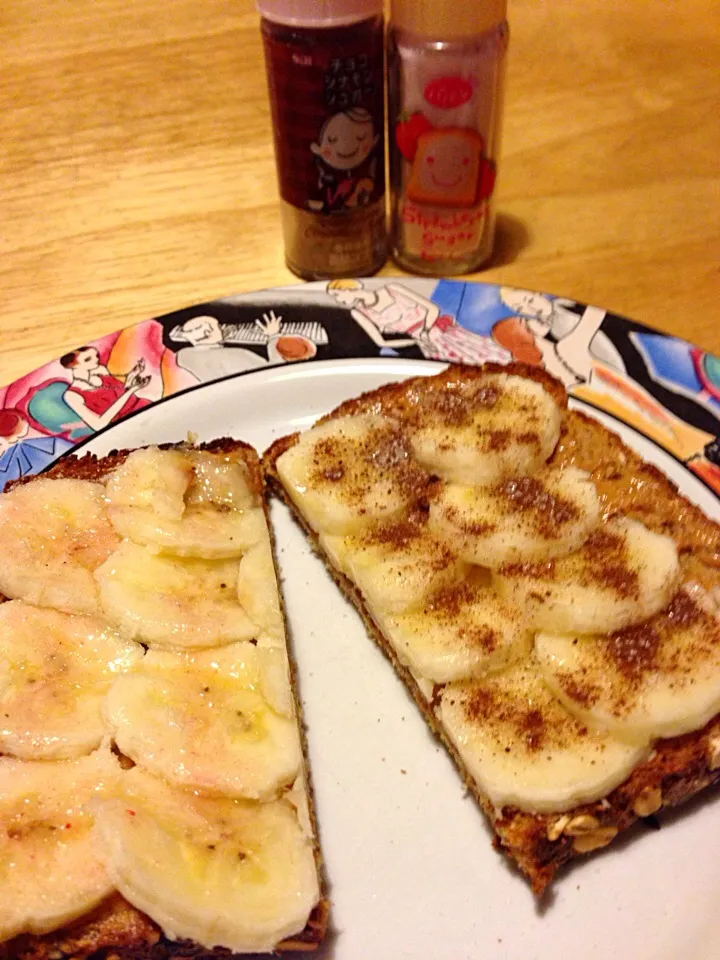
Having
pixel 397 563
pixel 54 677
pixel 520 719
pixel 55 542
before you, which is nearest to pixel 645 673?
pixel 520 719

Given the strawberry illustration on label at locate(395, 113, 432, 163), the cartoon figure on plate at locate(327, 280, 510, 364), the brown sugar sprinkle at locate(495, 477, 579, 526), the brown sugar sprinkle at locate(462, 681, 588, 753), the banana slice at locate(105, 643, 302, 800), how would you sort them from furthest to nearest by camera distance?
1. the cartoon figure on plate at locate(327, 280, 510, 364)
2. the strawberry illustration on label at locate(395, 113, 432, 163)
3. the brown sugar sprinkle at locate(495, 477, 579, 526)
4. the brown sugar sprinkle at locate(462, 681, 588, 753)
5. the banana slice at locate(105, 643, 302, 800)

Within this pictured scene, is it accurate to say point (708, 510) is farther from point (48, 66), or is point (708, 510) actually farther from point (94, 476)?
point (48, 66)

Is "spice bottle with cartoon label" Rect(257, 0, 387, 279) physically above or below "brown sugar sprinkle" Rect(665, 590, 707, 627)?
above

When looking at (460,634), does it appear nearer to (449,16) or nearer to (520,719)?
(520,719)

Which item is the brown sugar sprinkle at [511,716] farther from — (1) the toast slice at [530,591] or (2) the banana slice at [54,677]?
(2) the banana slice at [54,677]

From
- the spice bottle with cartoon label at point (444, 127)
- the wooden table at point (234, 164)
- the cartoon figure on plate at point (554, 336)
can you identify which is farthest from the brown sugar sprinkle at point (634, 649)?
the spice bottle with cartoon label at point (444, 127)

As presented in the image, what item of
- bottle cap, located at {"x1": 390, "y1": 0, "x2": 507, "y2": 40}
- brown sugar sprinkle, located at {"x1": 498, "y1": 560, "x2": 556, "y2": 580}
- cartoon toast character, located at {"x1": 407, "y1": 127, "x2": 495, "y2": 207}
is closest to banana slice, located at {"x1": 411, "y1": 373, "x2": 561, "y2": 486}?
brown sugar sprinkle, located at {"x1": 498, "y1": 560, "x2": 556, "y2": 580}

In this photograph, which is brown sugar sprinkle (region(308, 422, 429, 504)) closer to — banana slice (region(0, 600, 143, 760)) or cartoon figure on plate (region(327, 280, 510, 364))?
cartoon figure on plate (region(327, 280, 510, 364))

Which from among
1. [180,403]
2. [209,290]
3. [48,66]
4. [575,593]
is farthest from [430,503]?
[48,66]
